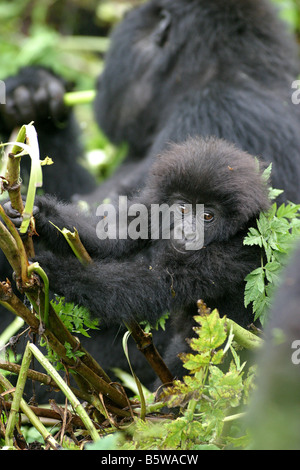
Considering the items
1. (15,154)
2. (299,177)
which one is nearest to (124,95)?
(299,177)

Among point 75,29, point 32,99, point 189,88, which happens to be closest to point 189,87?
point 189,88

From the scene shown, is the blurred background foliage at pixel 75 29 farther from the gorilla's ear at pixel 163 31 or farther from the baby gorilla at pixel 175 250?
the baby gorilla at pixel 175 250

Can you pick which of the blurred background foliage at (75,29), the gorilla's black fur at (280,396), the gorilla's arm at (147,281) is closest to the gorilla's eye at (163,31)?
the gorilla's arm at (147,281)

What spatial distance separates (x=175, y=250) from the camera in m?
2.51

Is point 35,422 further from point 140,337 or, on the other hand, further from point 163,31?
point 163,31

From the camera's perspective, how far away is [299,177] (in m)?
3.25

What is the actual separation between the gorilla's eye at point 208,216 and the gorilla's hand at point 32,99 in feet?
6.83

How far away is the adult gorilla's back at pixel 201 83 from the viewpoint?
3.26m

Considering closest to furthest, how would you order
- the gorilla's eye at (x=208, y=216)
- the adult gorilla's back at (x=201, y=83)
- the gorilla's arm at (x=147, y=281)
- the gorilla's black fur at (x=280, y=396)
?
the gorilla's black fur at (x=280, y=396) < the gorilla's arm at (x=147, y=281) < the gorilla's eye at (x=208, y=216) < the adult gorilla's back at (x=201, y=83)

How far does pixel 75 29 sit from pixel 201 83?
16.5 feet

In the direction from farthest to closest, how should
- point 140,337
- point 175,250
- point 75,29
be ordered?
point 75,29
point 175,250
point 140,337

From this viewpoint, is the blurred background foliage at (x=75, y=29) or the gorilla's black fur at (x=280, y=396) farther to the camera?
the blurred background foliage at (x=75, y=29)

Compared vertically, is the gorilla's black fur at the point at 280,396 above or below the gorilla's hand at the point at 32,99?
above

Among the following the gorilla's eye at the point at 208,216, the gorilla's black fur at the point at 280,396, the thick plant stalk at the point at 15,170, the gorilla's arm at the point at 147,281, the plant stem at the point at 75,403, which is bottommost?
the plant stem at the point at 75,403
